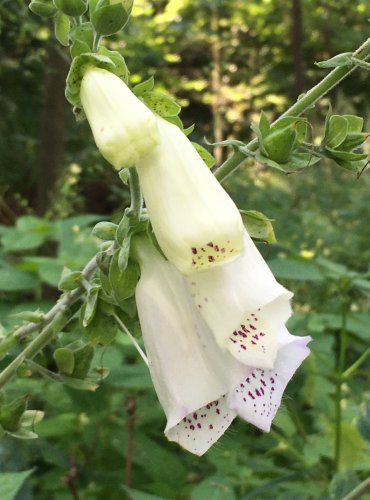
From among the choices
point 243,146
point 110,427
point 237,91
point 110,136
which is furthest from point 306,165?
point 237,91

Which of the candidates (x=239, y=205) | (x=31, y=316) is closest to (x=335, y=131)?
(x=31, y=316)

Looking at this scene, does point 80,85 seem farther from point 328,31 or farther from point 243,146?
point 328,31

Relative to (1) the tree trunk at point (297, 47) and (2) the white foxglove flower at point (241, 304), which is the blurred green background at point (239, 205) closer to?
(1) the tree trunk at point (297, 47)

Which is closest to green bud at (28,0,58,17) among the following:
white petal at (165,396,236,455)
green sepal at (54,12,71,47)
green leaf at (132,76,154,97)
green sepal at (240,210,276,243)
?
green sepal at (54,12,71,47)

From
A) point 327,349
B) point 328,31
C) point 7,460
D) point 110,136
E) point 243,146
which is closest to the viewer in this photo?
point 110,136

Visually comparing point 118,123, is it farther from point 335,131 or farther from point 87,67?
point 335,131

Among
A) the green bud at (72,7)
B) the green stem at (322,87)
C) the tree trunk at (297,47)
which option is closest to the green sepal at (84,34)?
the green bud at (72,7)
